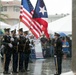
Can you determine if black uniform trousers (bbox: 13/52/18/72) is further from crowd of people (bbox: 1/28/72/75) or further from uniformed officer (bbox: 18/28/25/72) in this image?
uniformed officer (bbox: 18/28/25/72)

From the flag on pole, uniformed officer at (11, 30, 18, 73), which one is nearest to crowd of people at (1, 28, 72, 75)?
uniformed officer at (11, 30, 18, 73)

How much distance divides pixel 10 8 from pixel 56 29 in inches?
2340

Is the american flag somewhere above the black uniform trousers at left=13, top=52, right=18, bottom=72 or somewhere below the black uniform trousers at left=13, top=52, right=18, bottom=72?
above

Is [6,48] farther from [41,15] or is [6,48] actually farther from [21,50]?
[41,15]

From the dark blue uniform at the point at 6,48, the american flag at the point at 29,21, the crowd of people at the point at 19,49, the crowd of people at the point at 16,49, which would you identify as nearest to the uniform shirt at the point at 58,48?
the crowd of people at the point at 19,49

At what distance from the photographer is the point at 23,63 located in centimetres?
1474

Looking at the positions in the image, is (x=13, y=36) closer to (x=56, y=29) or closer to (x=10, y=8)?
(x=56, y=29)

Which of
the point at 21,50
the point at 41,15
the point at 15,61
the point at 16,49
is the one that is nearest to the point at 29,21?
the point at 41,15

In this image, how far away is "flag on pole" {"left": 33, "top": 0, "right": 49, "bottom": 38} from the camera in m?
15.2

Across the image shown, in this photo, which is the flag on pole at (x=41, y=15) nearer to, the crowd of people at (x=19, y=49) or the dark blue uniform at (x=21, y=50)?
the crowd of people at (x=19, y=49)

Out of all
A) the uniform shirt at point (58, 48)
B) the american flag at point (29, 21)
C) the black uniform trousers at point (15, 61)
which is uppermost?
the american flag at point (29, 21)

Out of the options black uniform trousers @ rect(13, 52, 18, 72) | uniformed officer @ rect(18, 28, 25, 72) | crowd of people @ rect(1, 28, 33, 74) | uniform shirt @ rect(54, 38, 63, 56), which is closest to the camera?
uniform shirt @ rect(54, 38, 63, 56)

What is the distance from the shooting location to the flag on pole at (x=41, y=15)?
15.2m

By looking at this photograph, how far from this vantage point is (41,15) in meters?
15.5
